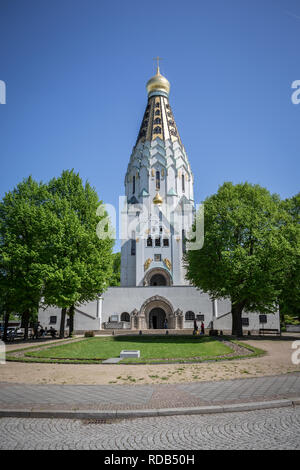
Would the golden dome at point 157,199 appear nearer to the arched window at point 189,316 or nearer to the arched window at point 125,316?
the arched window at point 125,316

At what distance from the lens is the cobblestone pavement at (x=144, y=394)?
7.65 meters

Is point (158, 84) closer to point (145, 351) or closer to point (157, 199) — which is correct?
point (157, 199)

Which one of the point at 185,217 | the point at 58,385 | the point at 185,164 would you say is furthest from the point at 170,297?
the point at 58,385

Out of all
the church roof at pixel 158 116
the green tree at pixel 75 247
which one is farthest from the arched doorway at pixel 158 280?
the church roof at pixel 158 116

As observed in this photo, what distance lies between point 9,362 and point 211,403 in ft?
36.1

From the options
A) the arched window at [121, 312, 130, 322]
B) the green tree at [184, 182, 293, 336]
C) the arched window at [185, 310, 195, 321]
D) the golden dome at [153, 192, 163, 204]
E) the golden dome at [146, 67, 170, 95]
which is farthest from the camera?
the golden dome at [146, 67, 170, 95]

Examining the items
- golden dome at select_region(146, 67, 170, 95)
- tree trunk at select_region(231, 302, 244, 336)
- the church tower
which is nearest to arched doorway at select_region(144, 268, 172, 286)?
the church tower

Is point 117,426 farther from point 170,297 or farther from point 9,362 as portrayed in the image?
point 170,297

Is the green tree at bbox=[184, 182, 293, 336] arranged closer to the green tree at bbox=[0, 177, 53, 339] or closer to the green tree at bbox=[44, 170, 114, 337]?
the green tree at bbox=[44, 170, 114, 337]

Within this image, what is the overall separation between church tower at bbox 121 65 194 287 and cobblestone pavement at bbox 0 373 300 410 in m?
37.2

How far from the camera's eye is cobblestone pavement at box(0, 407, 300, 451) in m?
5.45

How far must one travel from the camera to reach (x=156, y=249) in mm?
→ 49438

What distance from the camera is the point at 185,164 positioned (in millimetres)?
58344

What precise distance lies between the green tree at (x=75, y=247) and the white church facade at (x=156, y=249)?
9.79 meters
